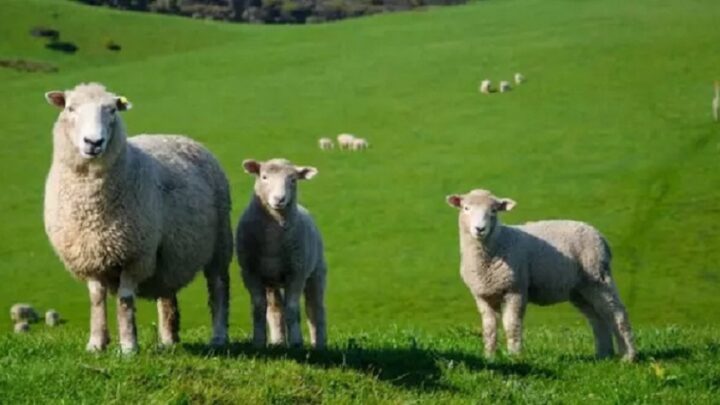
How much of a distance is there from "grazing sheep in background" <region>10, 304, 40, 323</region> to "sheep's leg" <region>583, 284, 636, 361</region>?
2218 cm

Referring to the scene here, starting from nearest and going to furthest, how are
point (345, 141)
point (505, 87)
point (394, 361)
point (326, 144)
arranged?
point (394, 361)
point (326, 144)
point (345, 141)
point (505, 87)

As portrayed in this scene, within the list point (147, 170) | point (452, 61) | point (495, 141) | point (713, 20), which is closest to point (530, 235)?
point (147, 170)

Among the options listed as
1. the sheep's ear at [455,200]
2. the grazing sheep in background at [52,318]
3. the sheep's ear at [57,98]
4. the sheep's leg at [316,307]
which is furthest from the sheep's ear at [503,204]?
the grazing sheep in background at [52,318]

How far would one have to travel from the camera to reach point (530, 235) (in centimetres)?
1423

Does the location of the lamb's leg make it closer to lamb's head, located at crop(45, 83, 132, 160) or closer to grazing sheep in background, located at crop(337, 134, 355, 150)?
lamb's head, located at crop(45, 83, 132, 160)

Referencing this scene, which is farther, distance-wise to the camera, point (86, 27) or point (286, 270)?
point (86, 27)

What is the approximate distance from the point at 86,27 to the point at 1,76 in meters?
18.8

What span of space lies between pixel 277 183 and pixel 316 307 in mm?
1969

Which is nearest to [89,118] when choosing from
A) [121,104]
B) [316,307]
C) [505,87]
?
[121,104]

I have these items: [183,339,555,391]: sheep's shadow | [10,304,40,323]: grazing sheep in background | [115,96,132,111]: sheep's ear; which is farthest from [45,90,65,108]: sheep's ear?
[10,304,40,323]: grazing sheep in background

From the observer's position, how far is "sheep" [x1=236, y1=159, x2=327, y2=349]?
12461mm

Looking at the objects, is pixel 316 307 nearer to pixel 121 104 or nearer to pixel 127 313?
pixel 127 313

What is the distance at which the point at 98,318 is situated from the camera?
10469 millimetres

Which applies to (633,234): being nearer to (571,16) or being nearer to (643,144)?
(643,144)
